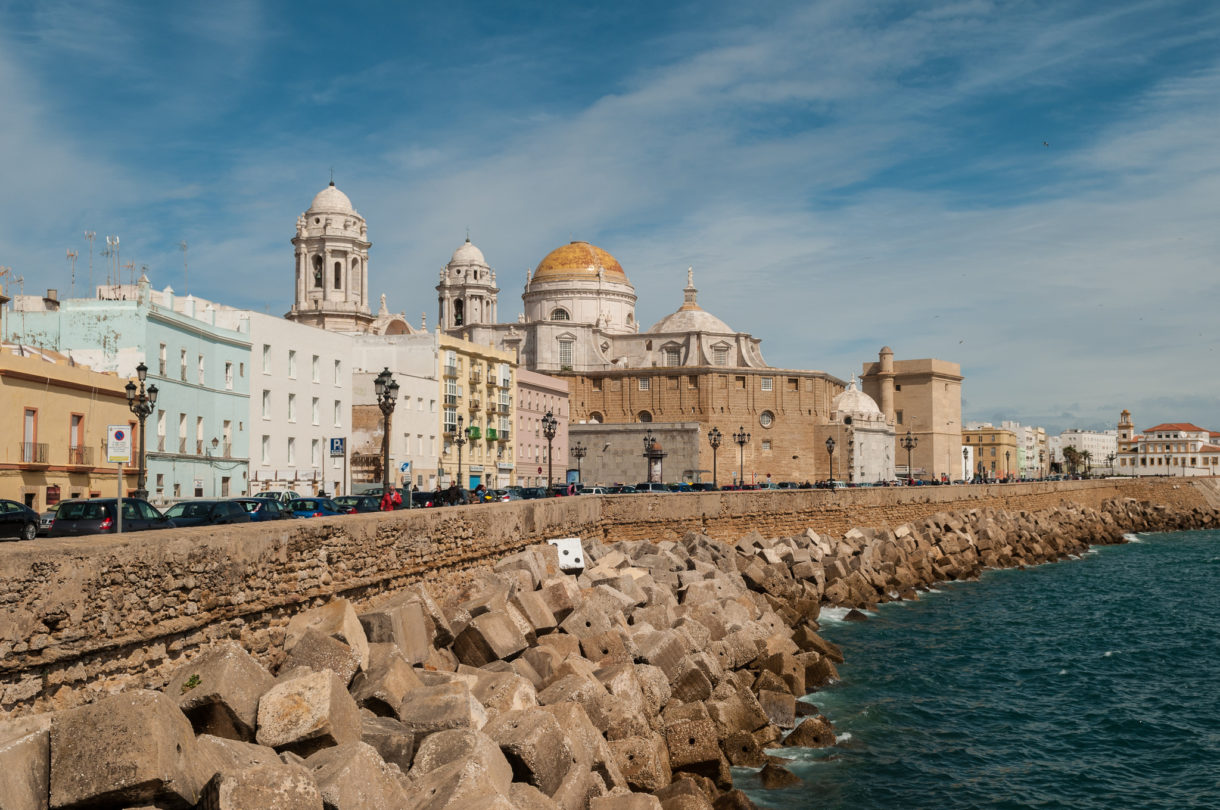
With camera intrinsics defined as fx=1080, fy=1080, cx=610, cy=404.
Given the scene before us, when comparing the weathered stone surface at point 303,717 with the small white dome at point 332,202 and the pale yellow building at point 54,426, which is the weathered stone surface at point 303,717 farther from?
the small white dome at point 332,202

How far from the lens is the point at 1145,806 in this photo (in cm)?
1328

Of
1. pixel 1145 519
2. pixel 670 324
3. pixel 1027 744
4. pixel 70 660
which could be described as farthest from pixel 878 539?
pixel 670 324

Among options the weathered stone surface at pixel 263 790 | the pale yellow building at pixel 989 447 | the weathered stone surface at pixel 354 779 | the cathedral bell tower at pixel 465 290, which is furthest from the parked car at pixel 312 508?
the pale yellow building at pixel 989 447

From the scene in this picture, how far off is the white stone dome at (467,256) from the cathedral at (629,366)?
111 mm

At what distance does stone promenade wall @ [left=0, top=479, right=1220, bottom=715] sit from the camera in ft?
25.3

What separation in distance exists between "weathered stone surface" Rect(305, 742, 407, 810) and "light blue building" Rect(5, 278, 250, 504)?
23.9 metres

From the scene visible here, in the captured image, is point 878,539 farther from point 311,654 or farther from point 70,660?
point 70,660

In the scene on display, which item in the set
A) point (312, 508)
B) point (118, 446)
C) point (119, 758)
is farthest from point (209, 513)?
point (119, 758)

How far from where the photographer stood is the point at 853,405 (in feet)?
289

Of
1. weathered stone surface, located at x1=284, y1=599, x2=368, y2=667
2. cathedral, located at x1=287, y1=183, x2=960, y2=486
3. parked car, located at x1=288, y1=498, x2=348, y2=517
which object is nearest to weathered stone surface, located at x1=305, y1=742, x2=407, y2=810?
weathered stone surface, located at x1=284, y1=599, x2=368, y2=667

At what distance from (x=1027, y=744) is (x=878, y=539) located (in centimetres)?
1965

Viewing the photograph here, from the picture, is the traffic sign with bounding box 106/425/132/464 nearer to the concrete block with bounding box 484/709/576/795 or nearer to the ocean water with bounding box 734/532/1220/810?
the concrete block with bounding box 484/709/576/795

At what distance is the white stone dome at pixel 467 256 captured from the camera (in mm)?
89312

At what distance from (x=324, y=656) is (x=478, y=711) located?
167 cm
